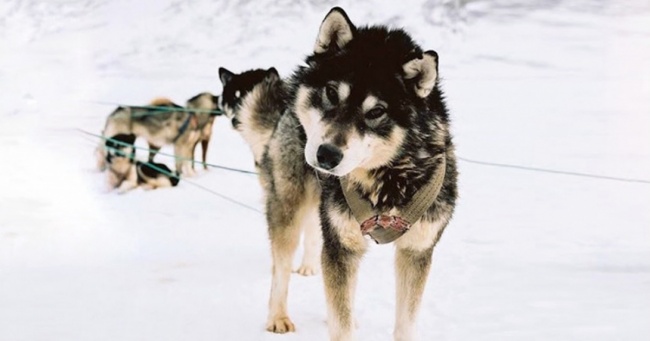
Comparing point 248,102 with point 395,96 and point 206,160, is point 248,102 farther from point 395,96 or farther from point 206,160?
point 206,160

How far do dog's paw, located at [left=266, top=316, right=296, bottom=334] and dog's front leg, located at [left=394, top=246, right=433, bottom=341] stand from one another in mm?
296

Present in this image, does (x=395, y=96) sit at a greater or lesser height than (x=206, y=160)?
greater

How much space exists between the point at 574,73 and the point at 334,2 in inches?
53.2

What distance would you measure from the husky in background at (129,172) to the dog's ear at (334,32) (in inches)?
78.9

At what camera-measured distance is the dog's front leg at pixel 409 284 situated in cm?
152

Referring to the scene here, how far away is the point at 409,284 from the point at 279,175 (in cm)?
41

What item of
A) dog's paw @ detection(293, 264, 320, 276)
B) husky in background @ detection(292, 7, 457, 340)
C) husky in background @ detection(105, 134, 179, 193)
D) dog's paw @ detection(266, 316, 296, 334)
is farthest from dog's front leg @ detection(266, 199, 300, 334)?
husky in background @ detection(105, 134, 179, 193)

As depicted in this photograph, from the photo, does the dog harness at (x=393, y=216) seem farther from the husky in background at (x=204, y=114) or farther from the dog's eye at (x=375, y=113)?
the husky in background at (x=204, y=114)

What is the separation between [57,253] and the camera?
246 cm

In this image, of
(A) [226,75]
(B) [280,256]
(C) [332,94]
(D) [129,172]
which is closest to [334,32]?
(C) [332,94]

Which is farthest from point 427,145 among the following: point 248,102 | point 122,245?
point 122,245

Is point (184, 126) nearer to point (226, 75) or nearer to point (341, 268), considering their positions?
point (226, 75)

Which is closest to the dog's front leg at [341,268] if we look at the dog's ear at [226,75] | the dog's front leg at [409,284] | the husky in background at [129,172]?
the dog's front leg at [409,284]

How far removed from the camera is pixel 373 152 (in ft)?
4.37
